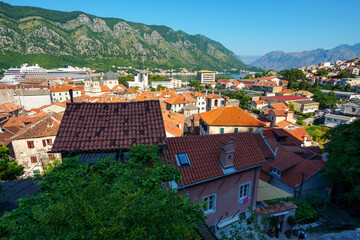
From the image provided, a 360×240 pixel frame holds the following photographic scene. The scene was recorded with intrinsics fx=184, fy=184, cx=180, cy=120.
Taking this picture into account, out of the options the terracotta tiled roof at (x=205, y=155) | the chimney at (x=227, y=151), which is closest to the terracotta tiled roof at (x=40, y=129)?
the terracotta tiled roof at (x=205, y=155)

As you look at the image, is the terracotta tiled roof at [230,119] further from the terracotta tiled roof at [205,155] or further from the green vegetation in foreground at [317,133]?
the green vegetation in foreground at [317,133]

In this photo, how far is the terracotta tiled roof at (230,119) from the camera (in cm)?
3083

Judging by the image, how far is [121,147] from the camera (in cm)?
1008

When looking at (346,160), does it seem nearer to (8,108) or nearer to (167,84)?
(8,108)

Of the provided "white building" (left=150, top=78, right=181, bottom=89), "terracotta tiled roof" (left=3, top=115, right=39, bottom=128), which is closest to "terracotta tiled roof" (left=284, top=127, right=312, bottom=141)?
"terracotta tiled roof" (left=3, top=115, right=39, bottom=128)

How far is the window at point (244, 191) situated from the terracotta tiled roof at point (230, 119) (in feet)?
54.0

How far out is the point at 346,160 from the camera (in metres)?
16.2

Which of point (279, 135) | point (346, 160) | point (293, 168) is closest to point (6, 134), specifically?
point (293, 168)

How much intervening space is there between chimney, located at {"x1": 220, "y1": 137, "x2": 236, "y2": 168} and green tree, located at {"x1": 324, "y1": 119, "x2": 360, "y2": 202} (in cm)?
1080

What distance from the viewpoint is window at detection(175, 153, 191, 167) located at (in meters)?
12.5

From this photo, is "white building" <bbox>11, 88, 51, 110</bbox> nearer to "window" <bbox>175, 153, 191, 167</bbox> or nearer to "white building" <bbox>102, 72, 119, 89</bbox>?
"white building" <bbox>102, 72, 119, 89</bbox>

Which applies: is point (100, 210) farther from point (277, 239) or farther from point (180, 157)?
point (277, 239)

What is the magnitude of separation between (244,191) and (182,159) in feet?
20.5

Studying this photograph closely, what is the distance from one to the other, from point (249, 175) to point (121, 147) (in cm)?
1025
